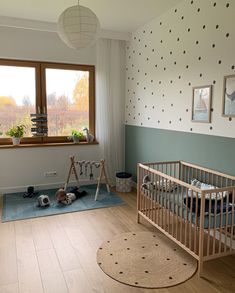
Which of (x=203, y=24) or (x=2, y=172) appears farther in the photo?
(x=2, y=172)

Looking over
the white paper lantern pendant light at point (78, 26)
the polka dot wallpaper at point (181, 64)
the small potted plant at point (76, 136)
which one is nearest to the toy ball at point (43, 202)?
the small potted plant at point (76, 136)

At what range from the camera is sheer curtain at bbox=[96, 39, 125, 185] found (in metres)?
4.27

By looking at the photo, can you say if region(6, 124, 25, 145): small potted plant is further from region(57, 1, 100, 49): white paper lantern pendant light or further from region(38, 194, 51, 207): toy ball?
region(57, 1, 100, 49): white paper lantern pendant light

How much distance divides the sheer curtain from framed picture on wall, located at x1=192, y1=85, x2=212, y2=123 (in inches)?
70.3

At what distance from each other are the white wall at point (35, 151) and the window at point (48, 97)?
0.13 metres

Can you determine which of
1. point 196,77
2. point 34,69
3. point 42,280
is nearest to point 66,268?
point 42,280

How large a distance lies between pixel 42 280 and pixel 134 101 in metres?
2.93

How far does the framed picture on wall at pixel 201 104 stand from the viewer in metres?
2.68

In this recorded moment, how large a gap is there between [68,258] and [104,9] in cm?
280

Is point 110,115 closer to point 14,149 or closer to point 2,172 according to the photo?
point 14,149

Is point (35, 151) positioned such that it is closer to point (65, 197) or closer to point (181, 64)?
point (65, 197)

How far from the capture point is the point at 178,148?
3.19 metres

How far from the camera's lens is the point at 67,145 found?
428 cm

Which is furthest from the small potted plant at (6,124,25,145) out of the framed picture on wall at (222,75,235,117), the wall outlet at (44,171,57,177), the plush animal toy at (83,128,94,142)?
the framed picture on wall at (222,75,235,117)
